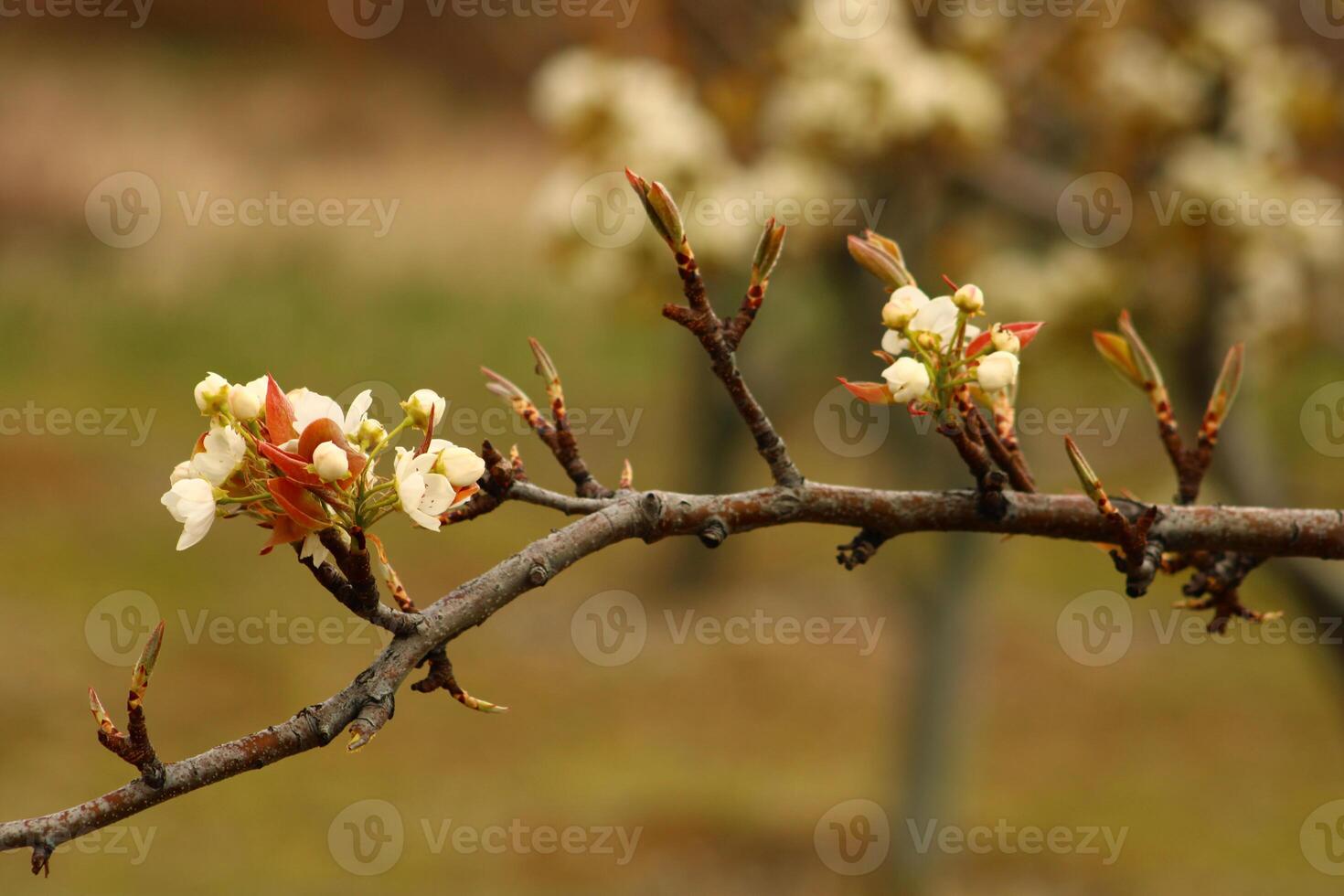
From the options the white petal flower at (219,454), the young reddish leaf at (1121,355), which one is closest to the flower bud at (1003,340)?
the young reddish leaf at (1121,355)

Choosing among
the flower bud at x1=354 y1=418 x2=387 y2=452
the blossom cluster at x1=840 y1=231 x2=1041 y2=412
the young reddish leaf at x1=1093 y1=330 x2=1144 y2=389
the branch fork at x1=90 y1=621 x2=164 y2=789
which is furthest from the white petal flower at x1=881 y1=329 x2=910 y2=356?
the branch fork at x1=90 y1=621 x2=164 y2=789

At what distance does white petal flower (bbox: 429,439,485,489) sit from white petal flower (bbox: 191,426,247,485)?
0.09 metres

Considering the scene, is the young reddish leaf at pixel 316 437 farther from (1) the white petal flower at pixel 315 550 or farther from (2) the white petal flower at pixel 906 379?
(2) the white petal flower at pixel 906 379

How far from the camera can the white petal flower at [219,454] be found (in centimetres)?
62

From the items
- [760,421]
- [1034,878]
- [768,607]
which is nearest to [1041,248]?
[1034,878]

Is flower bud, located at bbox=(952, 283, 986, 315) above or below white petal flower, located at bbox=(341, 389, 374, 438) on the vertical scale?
below

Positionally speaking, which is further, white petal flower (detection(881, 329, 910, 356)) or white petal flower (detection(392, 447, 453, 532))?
white petal flower (detection(881, 329, 910, 356))

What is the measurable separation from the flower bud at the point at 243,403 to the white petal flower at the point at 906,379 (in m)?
0.33

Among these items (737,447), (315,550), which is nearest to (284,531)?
(315,550)

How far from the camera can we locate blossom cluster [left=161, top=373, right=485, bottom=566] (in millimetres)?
599

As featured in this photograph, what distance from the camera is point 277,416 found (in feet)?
2.02

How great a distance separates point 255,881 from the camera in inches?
146

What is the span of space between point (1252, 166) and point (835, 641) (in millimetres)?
4172

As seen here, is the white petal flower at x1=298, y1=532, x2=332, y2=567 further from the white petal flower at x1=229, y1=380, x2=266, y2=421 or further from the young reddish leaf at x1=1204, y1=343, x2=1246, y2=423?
the young reddish leaf at x1=1204, y1=343, x2=1246, y2=423
